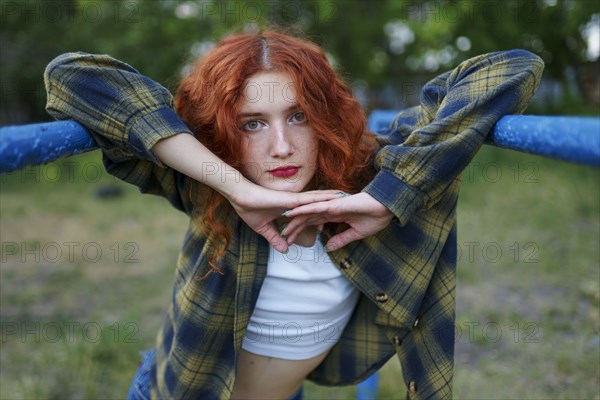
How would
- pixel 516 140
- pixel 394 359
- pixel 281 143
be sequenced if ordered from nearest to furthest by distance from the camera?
1. pixel 516 140
2. pixel 281 143
3. pixel 394 359

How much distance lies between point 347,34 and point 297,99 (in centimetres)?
945

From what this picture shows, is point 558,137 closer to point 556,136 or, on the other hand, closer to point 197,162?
point 556,136

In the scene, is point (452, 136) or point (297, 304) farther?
point (297, 304)

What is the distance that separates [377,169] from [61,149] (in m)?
0.65

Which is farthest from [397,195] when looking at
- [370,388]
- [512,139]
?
[370,388]

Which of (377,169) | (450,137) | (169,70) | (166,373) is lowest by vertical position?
(169,70)

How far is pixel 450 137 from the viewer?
109 centimetres

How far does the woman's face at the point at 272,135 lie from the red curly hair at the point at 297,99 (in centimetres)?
2

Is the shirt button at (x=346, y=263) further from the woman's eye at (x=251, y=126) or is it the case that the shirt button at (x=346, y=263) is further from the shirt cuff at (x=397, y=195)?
the woman's eye at (x=251, y=126)

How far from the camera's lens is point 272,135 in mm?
1163

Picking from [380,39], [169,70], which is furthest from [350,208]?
[169,70]

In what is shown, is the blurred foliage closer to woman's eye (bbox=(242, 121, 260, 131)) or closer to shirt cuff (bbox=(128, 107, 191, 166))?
woman's eye (bbox=(242, 121, 260, 131))

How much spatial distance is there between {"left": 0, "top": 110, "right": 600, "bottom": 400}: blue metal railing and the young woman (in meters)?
0.10

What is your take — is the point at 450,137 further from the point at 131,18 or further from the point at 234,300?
the point at 131,18
